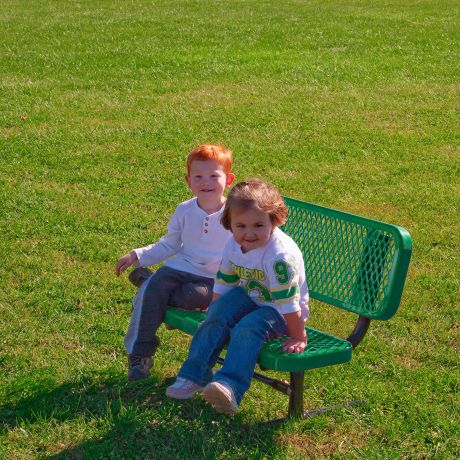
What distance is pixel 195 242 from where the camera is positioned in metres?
4.86

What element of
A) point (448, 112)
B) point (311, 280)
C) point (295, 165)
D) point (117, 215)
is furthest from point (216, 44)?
point (311, 280)

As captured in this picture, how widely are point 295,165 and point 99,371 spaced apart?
4.38m

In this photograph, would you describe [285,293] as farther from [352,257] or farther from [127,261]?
[127,261]

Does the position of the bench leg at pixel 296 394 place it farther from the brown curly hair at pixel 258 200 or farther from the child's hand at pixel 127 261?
the child's hand at pixel 127 261

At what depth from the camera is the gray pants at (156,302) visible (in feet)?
15.3

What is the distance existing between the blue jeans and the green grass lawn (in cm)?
28

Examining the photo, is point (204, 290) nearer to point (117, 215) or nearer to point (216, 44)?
point (117, 215)

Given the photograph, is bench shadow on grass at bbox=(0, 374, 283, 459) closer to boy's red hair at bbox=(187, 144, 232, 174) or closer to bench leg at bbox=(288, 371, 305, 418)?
bench leg at bbox=(288, 371, 305, 418)

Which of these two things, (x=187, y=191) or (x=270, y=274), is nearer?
(x=270, y=274)

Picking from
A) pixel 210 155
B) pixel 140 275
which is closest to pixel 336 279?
pixel 210 155

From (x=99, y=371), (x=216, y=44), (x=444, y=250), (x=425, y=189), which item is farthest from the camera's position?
(x=216, y=44)

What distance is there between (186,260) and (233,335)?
773mm

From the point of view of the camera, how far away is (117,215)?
744cm

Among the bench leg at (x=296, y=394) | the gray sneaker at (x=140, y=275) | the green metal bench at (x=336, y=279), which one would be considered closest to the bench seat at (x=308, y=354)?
the green metal bench at (x=336, y=279)
